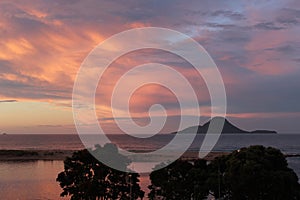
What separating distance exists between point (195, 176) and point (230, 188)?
2574mm

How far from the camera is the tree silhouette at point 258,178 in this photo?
912 inches

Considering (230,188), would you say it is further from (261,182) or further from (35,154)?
(35,154)

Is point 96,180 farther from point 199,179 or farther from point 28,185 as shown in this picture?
point 28,185

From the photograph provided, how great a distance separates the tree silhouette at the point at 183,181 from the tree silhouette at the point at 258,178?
102cm

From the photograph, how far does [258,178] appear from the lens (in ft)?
76.4

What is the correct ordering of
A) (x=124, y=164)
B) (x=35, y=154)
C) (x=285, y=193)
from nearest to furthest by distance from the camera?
(x=285, y=193) → (x=124, y=164) → (x=35, y=154)

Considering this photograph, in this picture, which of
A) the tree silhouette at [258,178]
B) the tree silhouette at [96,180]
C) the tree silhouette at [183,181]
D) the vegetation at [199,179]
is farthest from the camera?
the tree silhouette at [96,180]

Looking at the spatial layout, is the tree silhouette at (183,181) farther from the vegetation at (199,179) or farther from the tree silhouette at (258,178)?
the tree silhouette at (258,178)

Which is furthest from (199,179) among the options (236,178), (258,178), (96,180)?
(96,180)

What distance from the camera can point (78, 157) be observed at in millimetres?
26891

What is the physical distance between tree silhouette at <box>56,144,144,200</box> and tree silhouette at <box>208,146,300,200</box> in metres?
5.10

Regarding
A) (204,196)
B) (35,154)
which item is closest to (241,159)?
(204,196)

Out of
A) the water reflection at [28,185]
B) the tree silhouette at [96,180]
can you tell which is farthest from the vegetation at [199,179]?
the water reflection at [28,185]

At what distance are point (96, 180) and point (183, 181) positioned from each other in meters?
5.39
